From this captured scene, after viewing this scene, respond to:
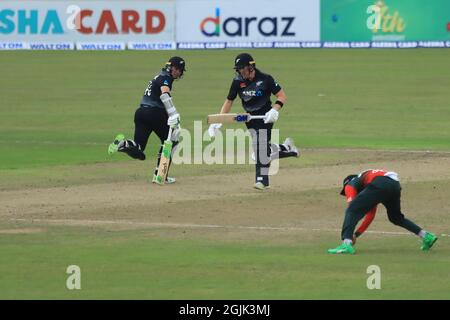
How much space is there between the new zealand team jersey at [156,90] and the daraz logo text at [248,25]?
105 feet

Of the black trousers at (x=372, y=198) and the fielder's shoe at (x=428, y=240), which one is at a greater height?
the black trousers at (x=372, y=198)

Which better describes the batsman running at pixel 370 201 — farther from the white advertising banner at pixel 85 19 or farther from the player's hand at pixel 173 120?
the white advertising banner at pixel 85 19

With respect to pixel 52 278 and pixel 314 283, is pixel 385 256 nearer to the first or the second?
pixel 314 283

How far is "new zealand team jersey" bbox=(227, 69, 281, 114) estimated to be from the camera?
20719 millimetres

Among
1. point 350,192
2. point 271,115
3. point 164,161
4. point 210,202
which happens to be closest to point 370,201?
point 350,192

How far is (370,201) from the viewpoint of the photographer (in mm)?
14734

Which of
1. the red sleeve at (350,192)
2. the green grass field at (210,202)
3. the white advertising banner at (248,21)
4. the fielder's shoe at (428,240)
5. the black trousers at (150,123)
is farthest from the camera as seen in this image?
the white advertising banner at (248,21)

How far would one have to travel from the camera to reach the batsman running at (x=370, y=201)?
14734 millimetres

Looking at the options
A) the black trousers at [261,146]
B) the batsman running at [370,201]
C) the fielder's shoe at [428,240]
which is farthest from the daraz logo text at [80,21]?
the fielder's shoe at [428,240]

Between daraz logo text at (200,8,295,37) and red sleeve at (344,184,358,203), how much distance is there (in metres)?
38.2

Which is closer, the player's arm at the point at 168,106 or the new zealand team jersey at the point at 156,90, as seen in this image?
the player's arm at the point at 168,106

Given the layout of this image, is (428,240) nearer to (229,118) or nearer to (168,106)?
(229,118)

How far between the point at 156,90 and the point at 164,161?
121 cm
